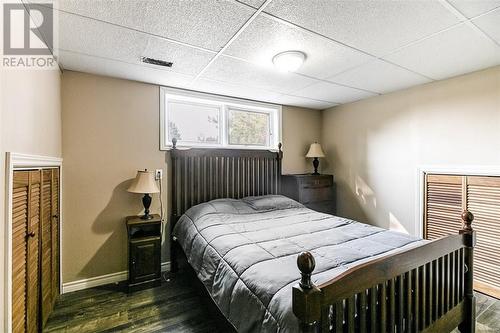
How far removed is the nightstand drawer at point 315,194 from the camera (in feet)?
11.7

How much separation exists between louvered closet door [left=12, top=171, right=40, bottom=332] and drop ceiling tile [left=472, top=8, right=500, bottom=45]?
3039mm

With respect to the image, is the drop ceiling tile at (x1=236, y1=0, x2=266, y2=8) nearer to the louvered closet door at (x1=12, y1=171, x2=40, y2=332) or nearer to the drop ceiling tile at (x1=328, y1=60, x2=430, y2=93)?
the drop ceiling tile at (x1=328, y1=60, x2=430, y2=93)

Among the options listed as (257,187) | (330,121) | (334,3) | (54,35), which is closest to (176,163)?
(257,187)

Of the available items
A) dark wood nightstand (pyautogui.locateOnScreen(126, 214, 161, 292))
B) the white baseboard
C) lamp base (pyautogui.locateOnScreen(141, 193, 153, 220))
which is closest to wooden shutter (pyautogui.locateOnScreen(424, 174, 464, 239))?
dark wood nightstand (pyautogui.locateOnScreen(126, 214, 161, 292))

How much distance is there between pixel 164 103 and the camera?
3.00 m

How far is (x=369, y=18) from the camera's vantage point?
1.65 m

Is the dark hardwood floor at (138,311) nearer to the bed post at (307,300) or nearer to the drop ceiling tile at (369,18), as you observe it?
the bed post at (307,300)

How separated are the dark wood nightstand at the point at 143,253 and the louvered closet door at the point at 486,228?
3334mm

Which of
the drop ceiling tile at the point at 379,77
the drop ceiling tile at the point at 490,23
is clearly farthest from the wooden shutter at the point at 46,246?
the drop ceiling tile at the point at 490,23

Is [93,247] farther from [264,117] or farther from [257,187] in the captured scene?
[264,117]

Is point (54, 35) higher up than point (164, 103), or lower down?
higher up

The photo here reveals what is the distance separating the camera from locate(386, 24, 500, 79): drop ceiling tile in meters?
1.88

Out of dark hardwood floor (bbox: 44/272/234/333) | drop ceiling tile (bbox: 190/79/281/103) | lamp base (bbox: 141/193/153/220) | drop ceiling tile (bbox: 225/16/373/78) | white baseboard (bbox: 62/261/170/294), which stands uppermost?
drop ceiling tile (bbox: 225/16/373/78)

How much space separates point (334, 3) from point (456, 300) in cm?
216
